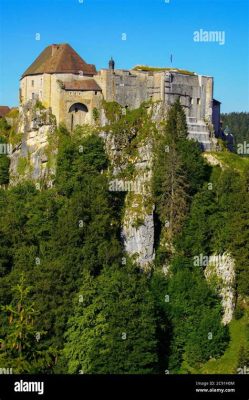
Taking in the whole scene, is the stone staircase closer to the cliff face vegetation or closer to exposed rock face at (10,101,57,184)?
the cliff face vegetation

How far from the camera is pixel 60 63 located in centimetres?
7288

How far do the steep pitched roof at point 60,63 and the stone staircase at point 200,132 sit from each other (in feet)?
26.8

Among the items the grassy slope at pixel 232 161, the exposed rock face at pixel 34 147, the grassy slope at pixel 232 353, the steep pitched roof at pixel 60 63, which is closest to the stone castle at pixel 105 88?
the steep pitched roof at pixel 60 63

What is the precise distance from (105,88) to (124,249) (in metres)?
11.7

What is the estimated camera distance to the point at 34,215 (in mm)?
69438

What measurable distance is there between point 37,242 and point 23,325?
10.4 m

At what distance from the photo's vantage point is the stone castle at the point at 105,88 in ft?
234

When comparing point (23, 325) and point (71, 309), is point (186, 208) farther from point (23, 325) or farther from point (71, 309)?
point (23, 325)

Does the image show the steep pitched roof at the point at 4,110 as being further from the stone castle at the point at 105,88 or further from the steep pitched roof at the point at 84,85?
the steep pitched roof at the point at 84,85

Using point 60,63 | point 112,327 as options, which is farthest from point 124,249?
point 60,63

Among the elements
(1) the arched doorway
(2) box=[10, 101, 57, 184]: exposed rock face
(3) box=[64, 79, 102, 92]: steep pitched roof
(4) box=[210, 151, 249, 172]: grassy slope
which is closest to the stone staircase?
(4) box=[210, 151, 249, 172]: grassy slope

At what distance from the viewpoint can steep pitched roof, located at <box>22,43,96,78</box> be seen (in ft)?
238

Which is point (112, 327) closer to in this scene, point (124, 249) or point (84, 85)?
point (124, 249)

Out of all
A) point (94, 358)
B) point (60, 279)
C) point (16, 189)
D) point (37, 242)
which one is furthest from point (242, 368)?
point (16, 189)
